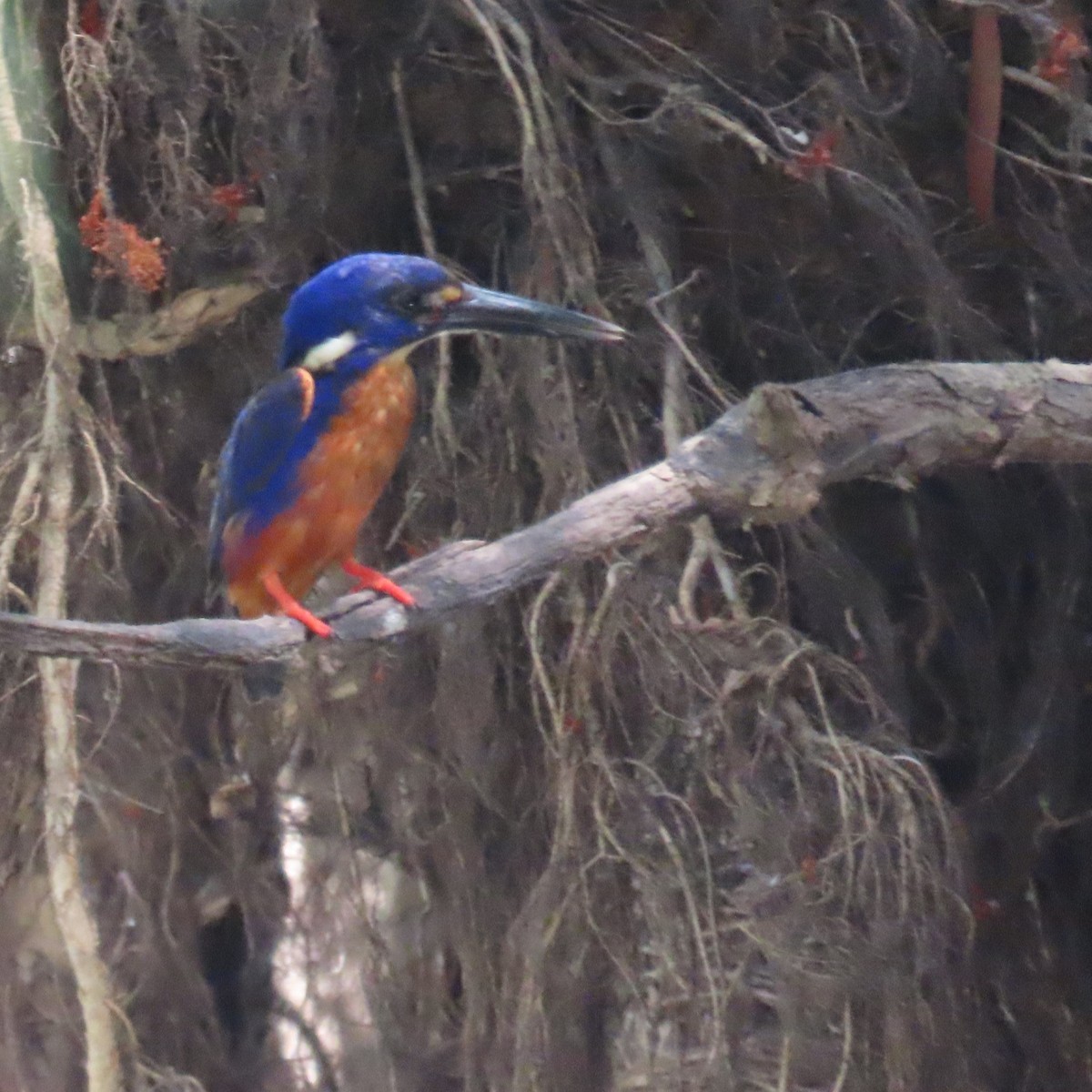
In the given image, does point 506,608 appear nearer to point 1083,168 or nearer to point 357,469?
point 357,469

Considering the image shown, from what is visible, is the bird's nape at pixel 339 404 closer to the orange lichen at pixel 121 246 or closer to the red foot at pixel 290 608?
the red foot at pixel 290 608

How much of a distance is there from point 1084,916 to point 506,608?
3.05 feet

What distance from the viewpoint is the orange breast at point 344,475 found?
1663mm

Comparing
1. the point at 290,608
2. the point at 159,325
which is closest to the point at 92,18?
the point at 159,325

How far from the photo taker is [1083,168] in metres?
1.81

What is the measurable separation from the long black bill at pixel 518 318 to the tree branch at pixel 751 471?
0.32 meters

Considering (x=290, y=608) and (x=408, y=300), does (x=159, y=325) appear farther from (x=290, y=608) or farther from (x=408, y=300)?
(x=290, y=608)

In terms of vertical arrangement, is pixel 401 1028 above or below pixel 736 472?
below

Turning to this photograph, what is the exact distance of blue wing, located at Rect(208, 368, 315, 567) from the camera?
5.38ft

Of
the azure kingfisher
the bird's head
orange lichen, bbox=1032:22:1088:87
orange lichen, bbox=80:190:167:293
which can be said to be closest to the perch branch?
orange lichen, bbox=80:190:167:293

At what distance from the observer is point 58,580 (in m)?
1.68

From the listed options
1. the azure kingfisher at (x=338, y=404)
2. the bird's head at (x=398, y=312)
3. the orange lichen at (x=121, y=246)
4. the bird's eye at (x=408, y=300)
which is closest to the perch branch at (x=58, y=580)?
the orange lichen at (x=121, y=246)

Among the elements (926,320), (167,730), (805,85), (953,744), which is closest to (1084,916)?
(953,744)

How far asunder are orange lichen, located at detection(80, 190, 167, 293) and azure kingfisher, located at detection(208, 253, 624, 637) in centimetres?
18
